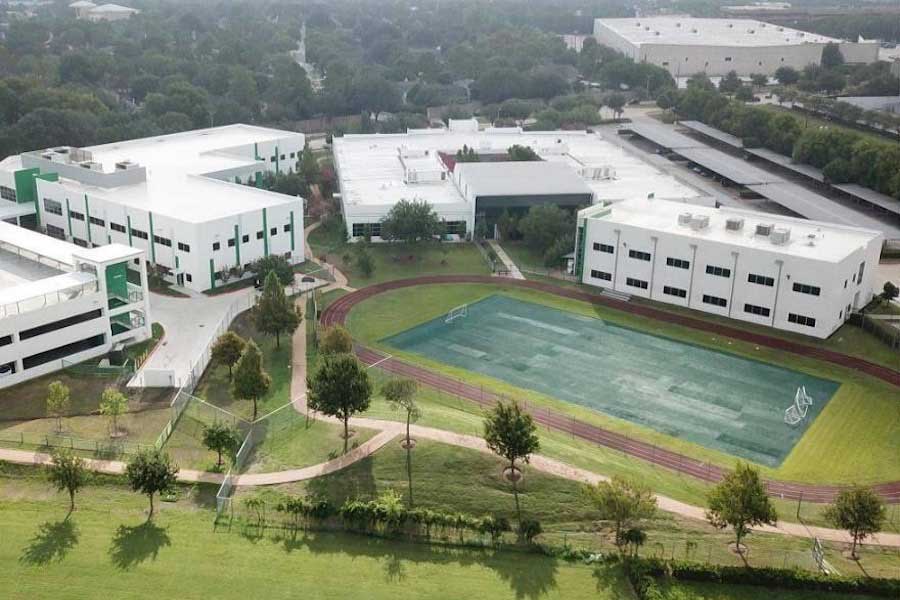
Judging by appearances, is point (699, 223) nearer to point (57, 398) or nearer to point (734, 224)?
point (734, 224)

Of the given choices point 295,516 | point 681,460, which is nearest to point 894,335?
point 681,460

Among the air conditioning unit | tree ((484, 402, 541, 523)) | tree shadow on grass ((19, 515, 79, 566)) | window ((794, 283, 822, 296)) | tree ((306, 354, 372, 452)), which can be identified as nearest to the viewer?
tree shadow on grass ((19, 515, 79, 566))

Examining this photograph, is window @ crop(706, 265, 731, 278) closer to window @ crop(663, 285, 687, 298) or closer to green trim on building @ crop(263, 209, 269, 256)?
window @ crop(663, 285, 687, 298)

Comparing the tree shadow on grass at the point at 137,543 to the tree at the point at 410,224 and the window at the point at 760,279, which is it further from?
the window at the point at 760,279

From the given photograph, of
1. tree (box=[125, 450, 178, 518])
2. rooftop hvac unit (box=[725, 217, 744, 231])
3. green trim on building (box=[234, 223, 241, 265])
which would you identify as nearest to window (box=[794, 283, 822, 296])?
rooftop hvac unit (box=[725, 217, 744, 231])

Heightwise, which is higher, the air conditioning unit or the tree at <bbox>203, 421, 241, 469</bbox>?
the air conditioning unit

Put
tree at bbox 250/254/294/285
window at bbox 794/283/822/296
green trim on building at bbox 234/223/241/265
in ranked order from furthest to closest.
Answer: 1. green trim on building at bbox 234/223/241/265
2. tree at bbox 250/254/294/285
3. window at bbox 794/283/822/296

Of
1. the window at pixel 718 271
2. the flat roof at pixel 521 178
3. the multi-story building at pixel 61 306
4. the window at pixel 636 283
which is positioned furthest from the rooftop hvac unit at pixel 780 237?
the multi-story building at pixel 61 306
